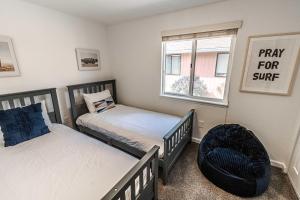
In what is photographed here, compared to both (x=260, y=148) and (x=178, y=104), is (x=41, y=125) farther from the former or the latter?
(x=260, y=148)

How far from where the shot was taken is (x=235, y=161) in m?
1.72

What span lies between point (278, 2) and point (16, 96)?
3.58 m

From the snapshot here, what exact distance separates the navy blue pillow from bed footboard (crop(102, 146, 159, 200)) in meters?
1.60

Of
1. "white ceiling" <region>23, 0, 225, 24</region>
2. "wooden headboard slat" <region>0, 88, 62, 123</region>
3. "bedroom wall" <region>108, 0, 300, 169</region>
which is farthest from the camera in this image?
"white ceiling" <region>23, 0, 225, 24</region>

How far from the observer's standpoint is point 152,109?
3061mm

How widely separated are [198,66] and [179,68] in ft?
1.17

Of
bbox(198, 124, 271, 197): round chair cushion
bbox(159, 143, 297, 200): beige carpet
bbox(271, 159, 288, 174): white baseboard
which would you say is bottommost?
bbox(159, 143, 297, 200): beige carpet

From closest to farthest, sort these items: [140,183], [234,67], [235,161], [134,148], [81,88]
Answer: [140,183] → [235,161] → [134,148] → [234,67] → [81,88]

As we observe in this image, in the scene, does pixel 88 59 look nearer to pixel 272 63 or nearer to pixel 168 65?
pixel 168 65

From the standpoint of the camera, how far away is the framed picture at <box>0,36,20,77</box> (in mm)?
1860

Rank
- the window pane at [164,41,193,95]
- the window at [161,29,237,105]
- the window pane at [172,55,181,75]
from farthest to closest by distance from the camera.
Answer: the window pane at [172,55,181,75]
the window pane at [164,41,193,95]
the window at [161,29,237,105]

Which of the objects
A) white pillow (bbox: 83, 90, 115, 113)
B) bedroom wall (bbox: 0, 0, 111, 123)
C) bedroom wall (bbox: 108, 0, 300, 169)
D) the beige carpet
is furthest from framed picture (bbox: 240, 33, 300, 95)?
bedroom wall (bbox: 0, 0, 111, 123)

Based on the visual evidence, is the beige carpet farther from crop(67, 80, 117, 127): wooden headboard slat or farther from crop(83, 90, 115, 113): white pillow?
crop(67, 80, 117, 127): wooden headboard slat

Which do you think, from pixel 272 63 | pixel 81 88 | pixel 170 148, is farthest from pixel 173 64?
pixel 81 88
